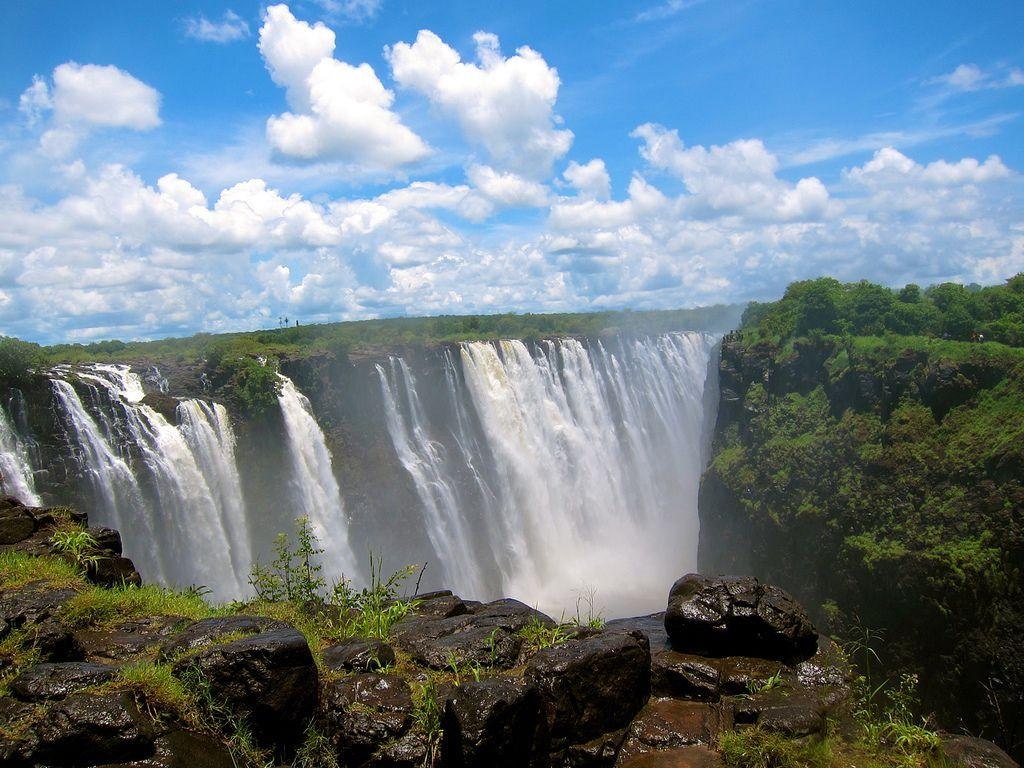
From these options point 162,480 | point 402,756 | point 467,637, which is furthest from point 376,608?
point 162,480

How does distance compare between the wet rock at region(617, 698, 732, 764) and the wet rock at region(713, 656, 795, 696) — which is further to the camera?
the wet rock at region(713, 656, 795, 696)

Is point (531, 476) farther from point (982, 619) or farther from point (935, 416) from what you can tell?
point (982, 619)

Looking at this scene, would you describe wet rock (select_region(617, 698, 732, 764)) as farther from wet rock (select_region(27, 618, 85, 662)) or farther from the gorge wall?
the gorge wall

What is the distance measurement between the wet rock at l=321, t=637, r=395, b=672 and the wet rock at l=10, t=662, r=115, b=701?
1.72m

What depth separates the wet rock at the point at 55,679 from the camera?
4750 mm

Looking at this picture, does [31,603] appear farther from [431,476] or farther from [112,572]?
[431,476]

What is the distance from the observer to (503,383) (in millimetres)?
28516

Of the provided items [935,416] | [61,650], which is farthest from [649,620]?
[935,416]

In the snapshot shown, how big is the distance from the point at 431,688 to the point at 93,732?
2.36m

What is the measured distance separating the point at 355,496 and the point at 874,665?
53.8 feet

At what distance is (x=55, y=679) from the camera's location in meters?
4.85

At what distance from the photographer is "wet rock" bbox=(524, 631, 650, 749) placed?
17.9ft

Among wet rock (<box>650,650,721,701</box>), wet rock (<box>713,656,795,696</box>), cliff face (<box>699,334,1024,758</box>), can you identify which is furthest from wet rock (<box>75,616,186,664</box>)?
cliff face (<box>699,334,1024,758</box>)

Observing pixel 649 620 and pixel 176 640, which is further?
pixel 649 620
